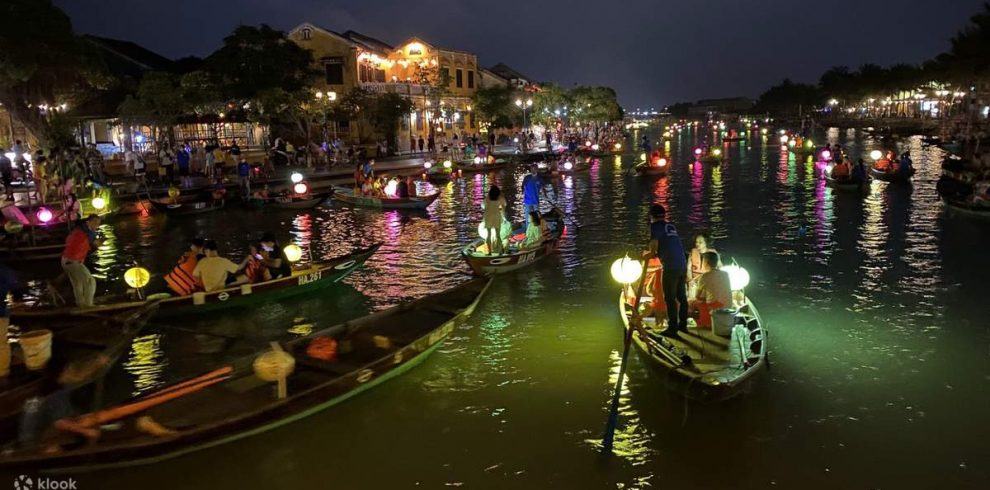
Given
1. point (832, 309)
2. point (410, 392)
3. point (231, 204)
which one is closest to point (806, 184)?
point (832, 309)

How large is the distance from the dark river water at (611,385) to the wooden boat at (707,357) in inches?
19.1

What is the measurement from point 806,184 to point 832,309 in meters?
22.6

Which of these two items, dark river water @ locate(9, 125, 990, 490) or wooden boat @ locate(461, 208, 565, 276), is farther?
wooden boat @ locate(461, 208, 565, 276)

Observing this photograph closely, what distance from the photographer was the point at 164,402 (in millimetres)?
7789

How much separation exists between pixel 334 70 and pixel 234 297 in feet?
135

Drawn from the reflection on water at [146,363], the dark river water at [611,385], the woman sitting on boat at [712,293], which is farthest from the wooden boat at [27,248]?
the woman sitting on boat at [712,293]

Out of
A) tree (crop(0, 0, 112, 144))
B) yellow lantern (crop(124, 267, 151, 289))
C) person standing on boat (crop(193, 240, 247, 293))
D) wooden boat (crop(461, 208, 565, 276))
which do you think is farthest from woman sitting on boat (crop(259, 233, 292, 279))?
tree (crop(0, 0, 112, 144))

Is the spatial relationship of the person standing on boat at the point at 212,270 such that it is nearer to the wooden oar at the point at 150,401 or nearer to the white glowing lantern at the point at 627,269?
the wooden oar at the point at 150,401

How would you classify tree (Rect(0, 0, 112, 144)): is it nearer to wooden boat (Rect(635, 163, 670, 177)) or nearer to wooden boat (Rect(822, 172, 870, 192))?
wooden boat (Rect(635, 163, 670, 177))

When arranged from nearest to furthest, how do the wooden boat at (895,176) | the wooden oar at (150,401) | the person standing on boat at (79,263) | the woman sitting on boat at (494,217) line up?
the wooden oar at (150,401) → the person standing on boat at (79,263) → the woman sitting on boat at (494,217) → the wooden boat at (895,176)

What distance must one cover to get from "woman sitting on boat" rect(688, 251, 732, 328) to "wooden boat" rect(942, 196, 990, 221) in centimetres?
1628

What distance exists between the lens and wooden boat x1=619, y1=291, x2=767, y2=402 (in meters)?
8.08

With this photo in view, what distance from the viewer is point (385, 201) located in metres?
26.5

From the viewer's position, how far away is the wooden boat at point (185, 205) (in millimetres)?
25750
